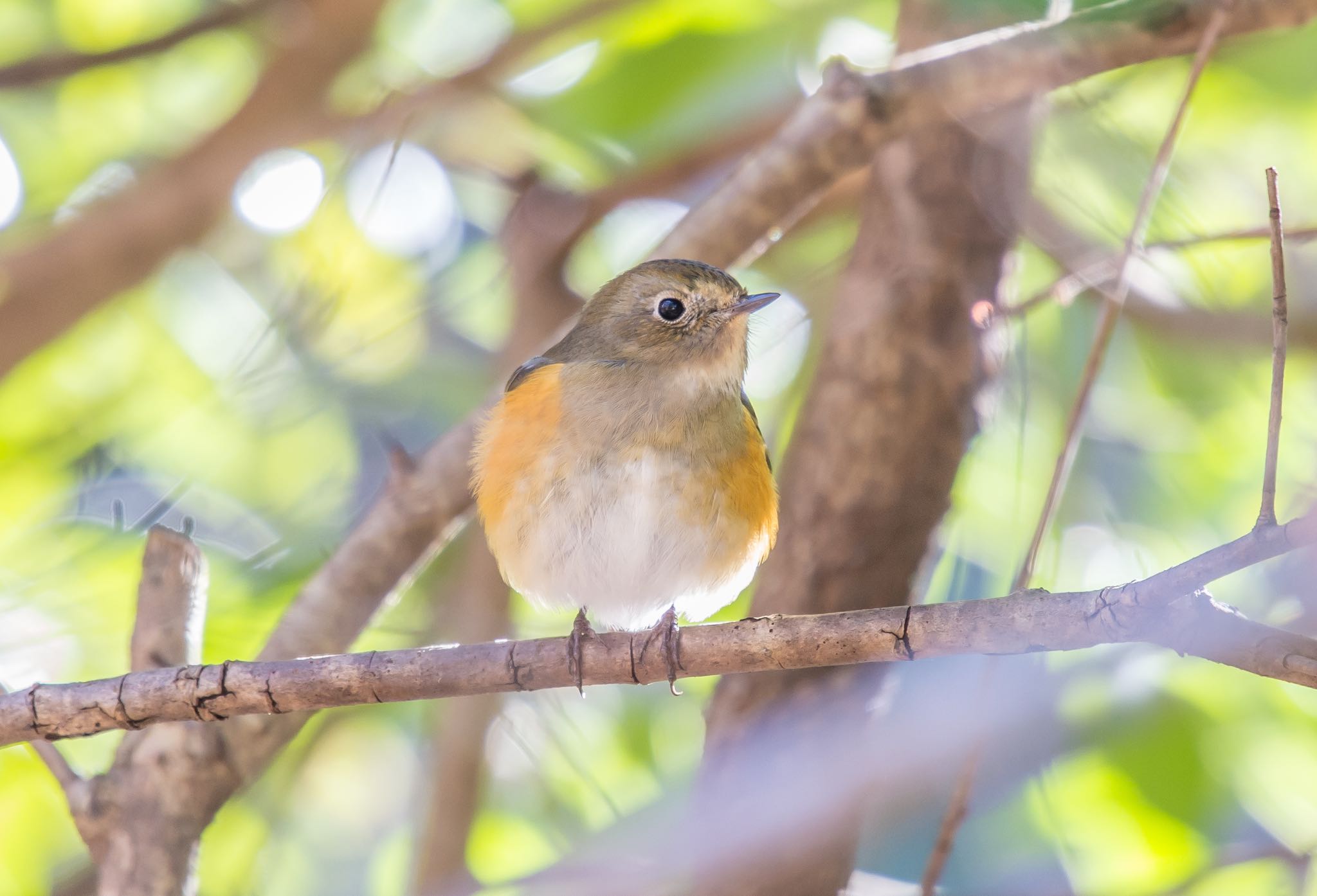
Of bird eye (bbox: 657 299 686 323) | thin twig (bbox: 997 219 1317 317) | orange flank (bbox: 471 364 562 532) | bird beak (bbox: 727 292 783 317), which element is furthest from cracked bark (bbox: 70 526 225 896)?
thin twig (bbox: 997 219 1317 317)

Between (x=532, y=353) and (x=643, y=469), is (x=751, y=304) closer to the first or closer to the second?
(x=643, y=469)

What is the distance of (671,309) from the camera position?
4.14m

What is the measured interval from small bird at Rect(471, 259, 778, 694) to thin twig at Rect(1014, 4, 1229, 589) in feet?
2.70

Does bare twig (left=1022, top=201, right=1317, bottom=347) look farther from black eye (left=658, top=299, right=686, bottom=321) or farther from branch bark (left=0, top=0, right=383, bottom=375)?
branch bark (left=0, top=0, right=383, bottom=375)

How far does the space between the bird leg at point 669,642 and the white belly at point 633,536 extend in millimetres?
563

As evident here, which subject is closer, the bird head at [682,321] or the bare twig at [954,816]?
the bare twig at [954,816]

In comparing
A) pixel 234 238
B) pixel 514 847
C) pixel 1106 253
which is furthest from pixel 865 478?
pixel 234 238

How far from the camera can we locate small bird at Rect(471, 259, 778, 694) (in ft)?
12.0

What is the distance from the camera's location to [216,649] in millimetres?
4660

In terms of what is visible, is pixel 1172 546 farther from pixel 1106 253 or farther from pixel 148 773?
pixel 148 773

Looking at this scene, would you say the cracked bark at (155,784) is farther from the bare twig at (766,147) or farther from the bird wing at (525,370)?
the bare twig at (766,147)

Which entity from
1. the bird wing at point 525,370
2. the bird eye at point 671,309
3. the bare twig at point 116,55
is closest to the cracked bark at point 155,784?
the bird wing at point 525,370

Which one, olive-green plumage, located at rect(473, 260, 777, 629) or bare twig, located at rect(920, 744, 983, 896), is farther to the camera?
olive-green plumage, located at rect(473, 260, 777, 629)

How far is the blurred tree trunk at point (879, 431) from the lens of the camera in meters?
4.23
